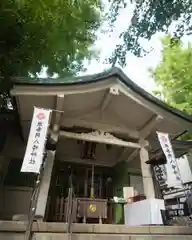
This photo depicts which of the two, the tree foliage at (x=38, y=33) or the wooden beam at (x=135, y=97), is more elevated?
the tree foliage at (x=38, y=33)

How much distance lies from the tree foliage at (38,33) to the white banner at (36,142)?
271 centimetres

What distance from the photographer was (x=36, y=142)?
6352mm

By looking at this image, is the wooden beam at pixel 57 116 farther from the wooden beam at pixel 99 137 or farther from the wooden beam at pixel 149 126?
the wooden beam at pixel 149 126

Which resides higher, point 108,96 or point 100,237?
point 108,96

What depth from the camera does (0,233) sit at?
5.14m

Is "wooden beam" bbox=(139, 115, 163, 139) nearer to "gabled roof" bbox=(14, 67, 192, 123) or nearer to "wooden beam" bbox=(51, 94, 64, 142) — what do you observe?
"gabled roof" bbox=(14, 67, 192, 123)

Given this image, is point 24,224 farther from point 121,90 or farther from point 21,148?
point 121,90

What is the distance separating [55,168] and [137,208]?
351cm

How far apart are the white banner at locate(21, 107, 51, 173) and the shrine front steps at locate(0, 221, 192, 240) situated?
123cm

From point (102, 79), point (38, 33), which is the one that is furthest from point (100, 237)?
point (38, 33)

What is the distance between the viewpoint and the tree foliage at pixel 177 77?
43.3 feet

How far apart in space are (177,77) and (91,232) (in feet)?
35.0

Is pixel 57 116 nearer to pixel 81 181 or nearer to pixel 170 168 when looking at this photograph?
pixel 81 181

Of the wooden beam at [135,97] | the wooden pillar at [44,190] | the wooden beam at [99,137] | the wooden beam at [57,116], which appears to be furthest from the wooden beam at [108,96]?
the wooden pillar at [44,190]
